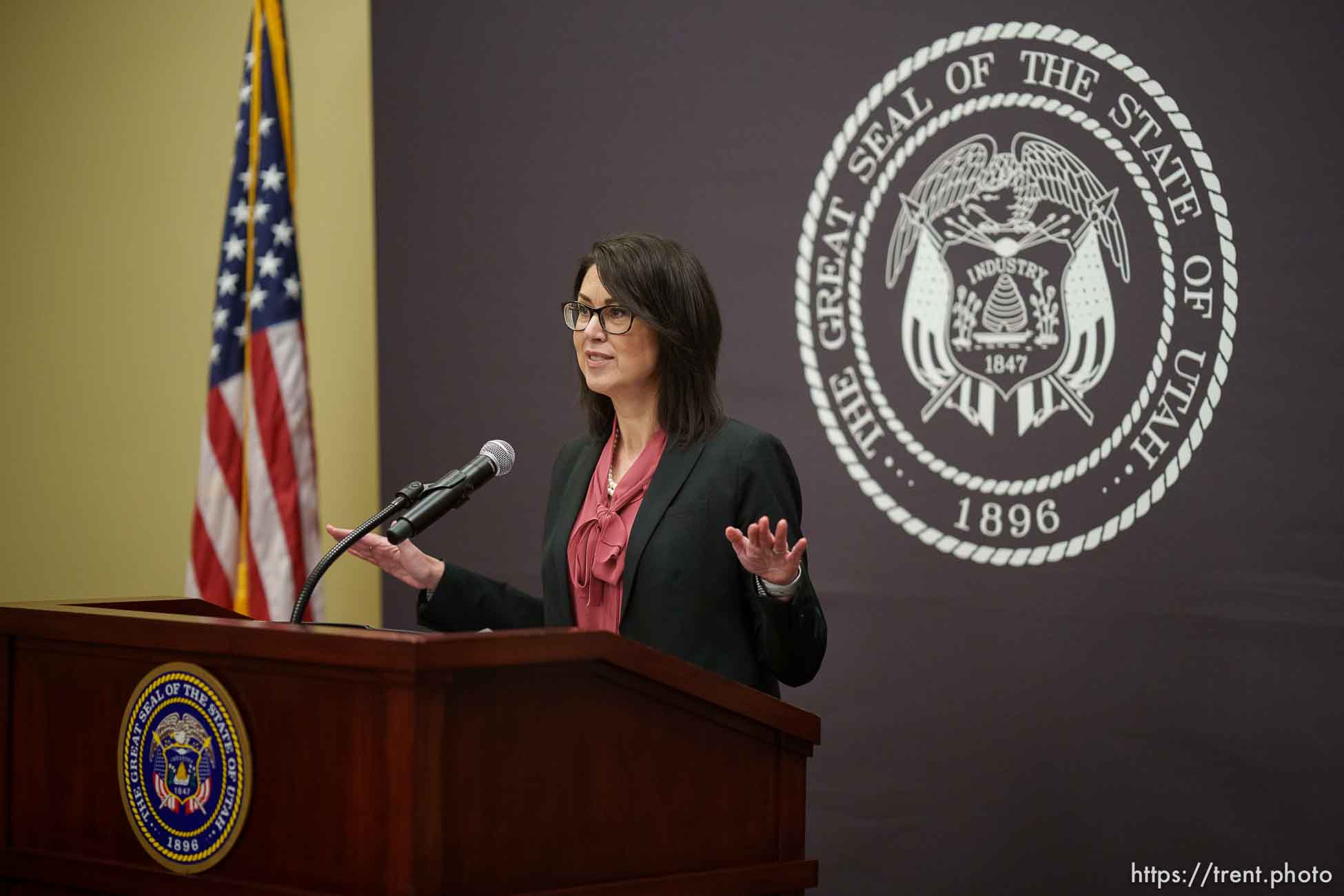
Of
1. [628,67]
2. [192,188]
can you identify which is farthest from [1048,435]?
[192,188]

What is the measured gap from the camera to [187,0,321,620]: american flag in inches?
147

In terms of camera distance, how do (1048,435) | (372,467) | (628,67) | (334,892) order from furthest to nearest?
(372,467), (628,67), (1048,435), (334,892)

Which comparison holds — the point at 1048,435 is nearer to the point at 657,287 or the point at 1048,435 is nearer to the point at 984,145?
the point at 984,145

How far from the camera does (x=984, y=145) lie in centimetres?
302

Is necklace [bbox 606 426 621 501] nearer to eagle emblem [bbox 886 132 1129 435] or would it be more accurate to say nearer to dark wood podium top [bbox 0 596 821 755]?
dark wood podium top [bbox 0 596 821 755]

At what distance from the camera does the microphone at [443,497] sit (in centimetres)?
168

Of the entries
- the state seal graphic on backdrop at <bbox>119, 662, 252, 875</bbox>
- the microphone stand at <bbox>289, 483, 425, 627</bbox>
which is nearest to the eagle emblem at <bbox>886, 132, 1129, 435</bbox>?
the microphone stand at <bbox>289, 483, 425, 627</bbox>

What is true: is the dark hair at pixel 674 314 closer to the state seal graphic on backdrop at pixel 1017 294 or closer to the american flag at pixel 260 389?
the state seal graphic on backdrop at pixel 1017 294

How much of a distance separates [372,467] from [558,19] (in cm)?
152

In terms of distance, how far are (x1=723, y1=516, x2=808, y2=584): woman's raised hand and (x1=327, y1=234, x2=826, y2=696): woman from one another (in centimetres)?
18

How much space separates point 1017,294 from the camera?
3.00 m

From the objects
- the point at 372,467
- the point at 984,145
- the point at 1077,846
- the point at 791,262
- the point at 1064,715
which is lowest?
the point at 1077,846

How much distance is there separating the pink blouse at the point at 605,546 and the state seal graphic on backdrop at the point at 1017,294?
1028 millimetres

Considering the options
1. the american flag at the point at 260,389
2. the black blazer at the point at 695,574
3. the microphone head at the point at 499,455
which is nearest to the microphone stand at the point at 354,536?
the microphone head at the point at 499,455
